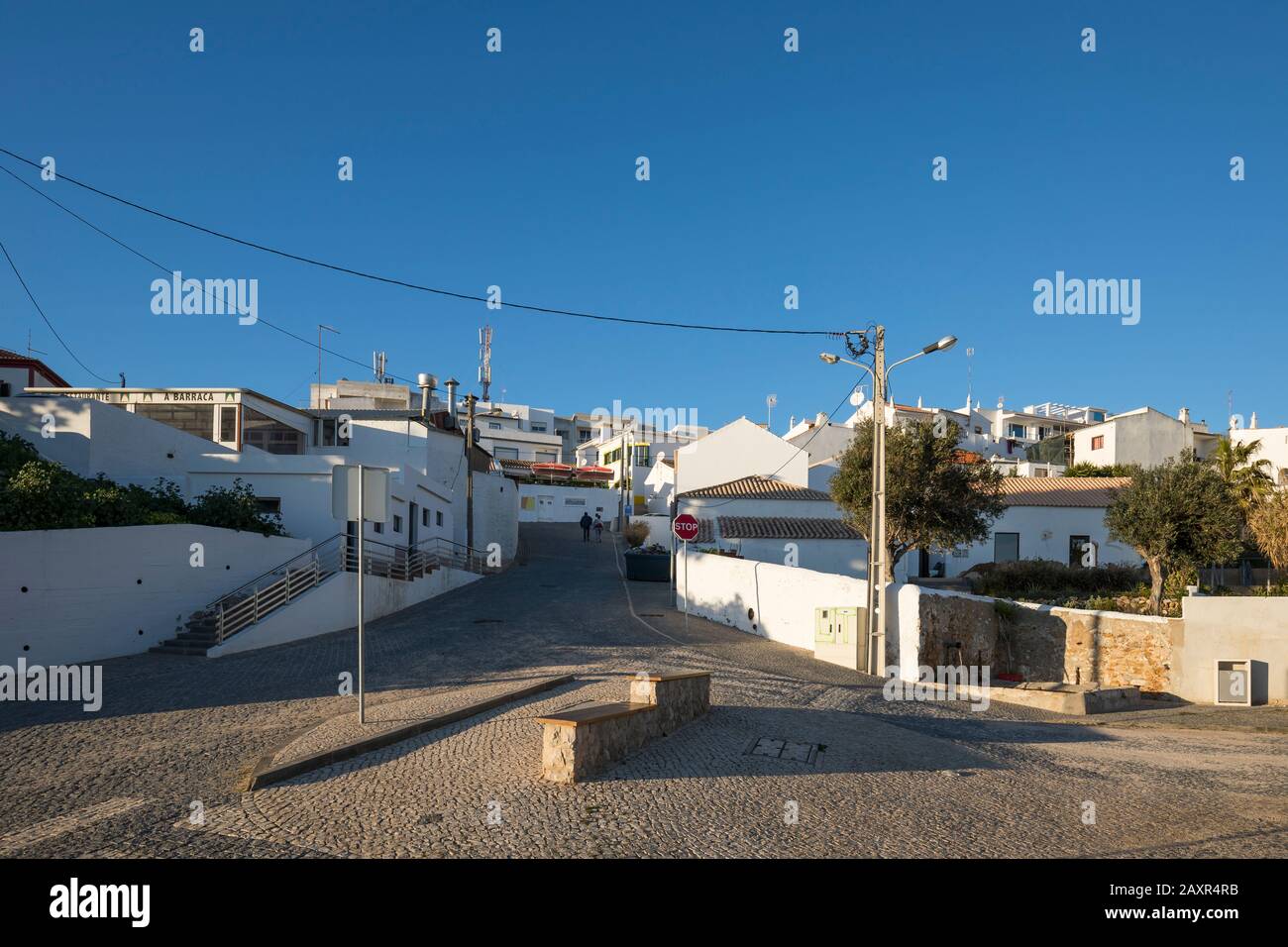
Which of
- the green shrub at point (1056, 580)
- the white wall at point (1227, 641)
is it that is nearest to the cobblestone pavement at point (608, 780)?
the white wall at point (1227, 641)

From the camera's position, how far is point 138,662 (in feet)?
46.9

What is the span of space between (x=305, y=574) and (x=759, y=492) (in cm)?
2294

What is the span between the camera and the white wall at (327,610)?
15961 millimetres

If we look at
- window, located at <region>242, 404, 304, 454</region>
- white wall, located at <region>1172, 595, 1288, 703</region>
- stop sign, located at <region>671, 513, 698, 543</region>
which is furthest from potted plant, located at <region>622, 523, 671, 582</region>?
white wall, located at <region>1172, 595, 1288, 703</region>

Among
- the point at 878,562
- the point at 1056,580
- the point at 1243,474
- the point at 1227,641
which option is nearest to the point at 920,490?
the point at 1056,580

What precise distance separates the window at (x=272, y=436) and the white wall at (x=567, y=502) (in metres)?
31.5

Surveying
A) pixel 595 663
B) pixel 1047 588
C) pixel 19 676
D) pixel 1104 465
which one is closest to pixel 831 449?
pixel 1104 465

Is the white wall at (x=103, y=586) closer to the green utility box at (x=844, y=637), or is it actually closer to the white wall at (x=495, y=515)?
the green utility box at (x=844, y=637)

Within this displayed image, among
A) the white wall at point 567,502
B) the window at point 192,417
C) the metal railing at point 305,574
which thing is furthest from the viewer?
the white wall at point 567,502

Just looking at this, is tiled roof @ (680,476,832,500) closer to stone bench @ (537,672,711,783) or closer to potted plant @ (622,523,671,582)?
potted plant @ (622,523,671,582)

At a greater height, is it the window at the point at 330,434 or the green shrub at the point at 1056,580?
the window at the point at 330,434

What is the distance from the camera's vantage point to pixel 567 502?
210 ft

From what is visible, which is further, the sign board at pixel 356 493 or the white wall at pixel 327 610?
the white wall at pixel 327 610
